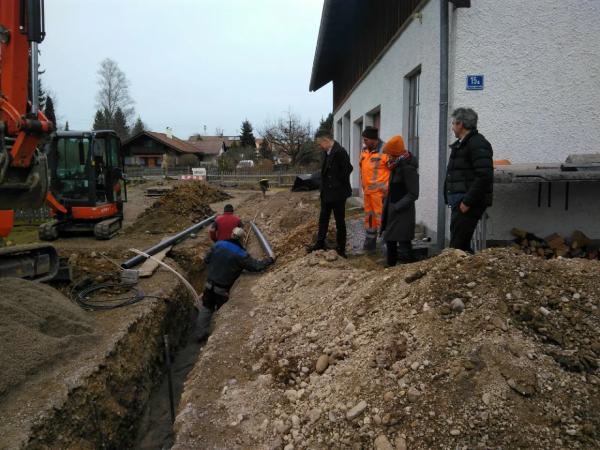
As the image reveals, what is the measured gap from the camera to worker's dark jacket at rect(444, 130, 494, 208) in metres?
4.39

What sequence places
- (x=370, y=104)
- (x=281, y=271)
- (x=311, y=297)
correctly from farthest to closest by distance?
(x=370, y=104) → (x=281, y=271) → (x=311, y=297)

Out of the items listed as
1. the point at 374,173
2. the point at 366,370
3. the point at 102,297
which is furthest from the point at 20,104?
the point at 366,370

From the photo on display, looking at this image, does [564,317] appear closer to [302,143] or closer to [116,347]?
[116,347]

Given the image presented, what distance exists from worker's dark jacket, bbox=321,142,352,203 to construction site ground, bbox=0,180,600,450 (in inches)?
Result: 49.6

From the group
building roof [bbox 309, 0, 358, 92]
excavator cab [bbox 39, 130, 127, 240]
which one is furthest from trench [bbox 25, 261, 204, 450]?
building roof [bbox 309, 0, 358, 92]

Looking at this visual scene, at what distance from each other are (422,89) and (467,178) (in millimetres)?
3117

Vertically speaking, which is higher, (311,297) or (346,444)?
(311,297)

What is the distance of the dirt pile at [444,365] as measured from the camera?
264cm

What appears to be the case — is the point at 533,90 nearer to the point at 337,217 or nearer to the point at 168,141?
the point at 337,217

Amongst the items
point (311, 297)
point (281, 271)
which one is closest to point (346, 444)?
point (311, 297)

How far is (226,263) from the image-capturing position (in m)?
7.27

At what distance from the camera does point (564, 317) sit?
3.22 metres

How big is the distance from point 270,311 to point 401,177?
6.94ft

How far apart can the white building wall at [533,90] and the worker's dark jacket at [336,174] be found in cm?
159
